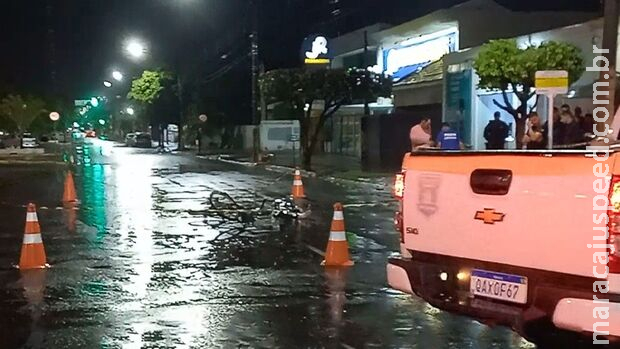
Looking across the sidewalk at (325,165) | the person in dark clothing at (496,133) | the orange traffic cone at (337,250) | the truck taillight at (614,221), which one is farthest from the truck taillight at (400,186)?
the sidewalk at (325,165)

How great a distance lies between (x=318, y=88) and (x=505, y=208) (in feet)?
104

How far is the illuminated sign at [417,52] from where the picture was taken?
130ft

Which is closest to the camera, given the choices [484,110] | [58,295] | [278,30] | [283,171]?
[58,295]

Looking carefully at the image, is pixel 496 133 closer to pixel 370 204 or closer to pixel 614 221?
pixel 370 204

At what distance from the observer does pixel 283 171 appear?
37750 mm

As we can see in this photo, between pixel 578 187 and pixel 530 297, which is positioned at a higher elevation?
pixel 578 187

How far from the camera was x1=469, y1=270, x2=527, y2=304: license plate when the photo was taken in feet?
19.8

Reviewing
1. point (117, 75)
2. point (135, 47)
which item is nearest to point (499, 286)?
point (135, 47)

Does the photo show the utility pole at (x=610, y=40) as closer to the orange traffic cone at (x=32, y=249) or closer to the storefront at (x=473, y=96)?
the orange traffic cone at (x=32, y=249)

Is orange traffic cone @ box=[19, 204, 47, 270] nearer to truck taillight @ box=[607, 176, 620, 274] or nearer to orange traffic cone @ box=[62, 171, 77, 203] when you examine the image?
truck taillight @ box=[607, 176, 620, 274]

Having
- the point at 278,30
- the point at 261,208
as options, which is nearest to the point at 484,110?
the point at 261,208

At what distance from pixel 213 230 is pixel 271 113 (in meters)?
47.8

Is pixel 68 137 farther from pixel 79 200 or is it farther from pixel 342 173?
pixel 79 200

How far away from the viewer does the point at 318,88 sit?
37500 mm
